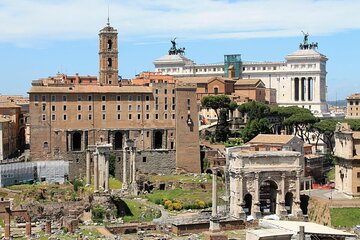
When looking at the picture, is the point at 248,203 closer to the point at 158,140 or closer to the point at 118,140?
the point at 158,140

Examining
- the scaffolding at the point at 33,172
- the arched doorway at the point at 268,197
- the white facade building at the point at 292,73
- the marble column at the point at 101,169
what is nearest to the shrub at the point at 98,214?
the marble column at the point at 101,169

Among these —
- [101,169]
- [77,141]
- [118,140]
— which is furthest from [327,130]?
[101,169]

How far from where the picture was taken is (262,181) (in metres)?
62.9

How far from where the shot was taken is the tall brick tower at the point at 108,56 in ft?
265

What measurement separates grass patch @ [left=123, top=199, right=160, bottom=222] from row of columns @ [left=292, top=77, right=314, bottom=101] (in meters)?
54.2

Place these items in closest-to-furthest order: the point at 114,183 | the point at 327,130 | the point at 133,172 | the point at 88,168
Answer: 1. the point at 88,168
2. the point at 133,172
3. the point at 114,183
4. the point at 327,130

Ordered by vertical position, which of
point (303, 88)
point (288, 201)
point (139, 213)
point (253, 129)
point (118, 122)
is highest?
point (303, 88)

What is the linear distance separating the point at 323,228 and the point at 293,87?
62450 millimetres

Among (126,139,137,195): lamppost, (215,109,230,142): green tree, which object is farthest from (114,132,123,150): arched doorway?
(215,109,230,142): green tree

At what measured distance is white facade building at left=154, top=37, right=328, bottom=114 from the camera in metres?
112

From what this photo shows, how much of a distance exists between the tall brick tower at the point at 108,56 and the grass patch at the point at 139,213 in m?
21.8

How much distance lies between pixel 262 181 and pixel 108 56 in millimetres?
26863

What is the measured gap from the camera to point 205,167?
76.4 m

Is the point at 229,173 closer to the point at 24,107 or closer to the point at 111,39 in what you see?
the point at 111,39
